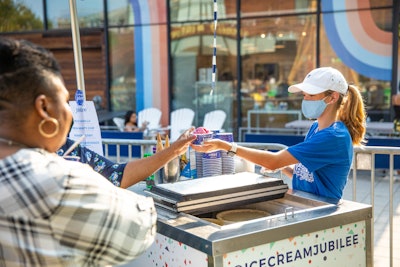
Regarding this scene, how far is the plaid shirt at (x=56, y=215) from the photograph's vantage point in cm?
112

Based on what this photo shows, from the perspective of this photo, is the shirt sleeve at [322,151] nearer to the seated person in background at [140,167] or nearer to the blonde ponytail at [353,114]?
the blonde ponytail at [353,114]

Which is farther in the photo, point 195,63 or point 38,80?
point 195,63

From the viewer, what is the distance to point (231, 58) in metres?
10.7

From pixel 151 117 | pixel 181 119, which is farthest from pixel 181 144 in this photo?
pixel 151 117

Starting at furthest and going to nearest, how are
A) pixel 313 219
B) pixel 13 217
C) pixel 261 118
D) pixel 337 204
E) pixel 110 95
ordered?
pixel 110 95 < pixel 261 118 < pixel 337 204 < pixel 313 219 < pixel 13 217

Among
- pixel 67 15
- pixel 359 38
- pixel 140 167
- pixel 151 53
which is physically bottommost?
pixel 140 167

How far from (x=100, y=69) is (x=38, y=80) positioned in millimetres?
10879

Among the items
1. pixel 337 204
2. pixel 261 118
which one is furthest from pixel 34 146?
pixel 261 118

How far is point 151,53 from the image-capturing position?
1121 cm

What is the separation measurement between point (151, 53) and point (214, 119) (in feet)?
8.09

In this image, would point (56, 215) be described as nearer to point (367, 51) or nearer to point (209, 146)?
point (209, 146)

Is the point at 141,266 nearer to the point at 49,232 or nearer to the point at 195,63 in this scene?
the point at 49,232

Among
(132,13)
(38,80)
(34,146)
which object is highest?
(132,13)

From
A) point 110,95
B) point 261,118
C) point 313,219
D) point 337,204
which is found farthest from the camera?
point 110,95
